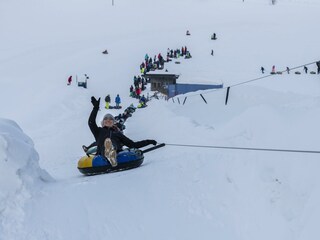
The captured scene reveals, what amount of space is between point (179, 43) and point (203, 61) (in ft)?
24.8

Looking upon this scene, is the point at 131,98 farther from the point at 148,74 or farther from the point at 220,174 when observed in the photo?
the point at 220,174

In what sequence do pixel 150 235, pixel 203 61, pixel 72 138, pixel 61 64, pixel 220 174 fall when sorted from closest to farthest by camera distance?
1. pixel 150 235
2. pixel 220 174
3. pixel 72 138
4. pixel 61 64
5. pixel 203 61

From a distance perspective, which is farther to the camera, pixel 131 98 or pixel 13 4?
pixel 13 4

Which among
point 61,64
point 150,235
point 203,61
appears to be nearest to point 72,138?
point 150,235

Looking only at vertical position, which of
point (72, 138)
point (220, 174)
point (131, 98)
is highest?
point (220, 174)

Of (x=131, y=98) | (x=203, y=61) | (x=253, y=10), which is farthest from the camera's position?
(x=253, y=10)

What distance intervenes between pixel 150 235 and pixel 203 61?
35637 mm

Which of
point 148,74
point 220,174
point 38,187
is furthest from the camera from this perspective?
point 148,74

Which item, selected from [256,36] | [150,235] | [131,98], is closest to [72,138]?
[150,235]

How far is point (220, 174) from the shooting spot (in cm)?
705

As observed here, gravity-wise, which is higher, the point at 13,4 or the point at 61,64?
the point at 13,4

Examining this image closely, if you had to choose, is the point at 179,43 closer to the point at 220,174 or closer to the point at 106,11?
the point at 106,11

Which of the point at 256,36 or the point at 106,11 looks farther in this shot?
the point at 106,11

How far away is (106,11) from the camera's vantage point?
205ft
